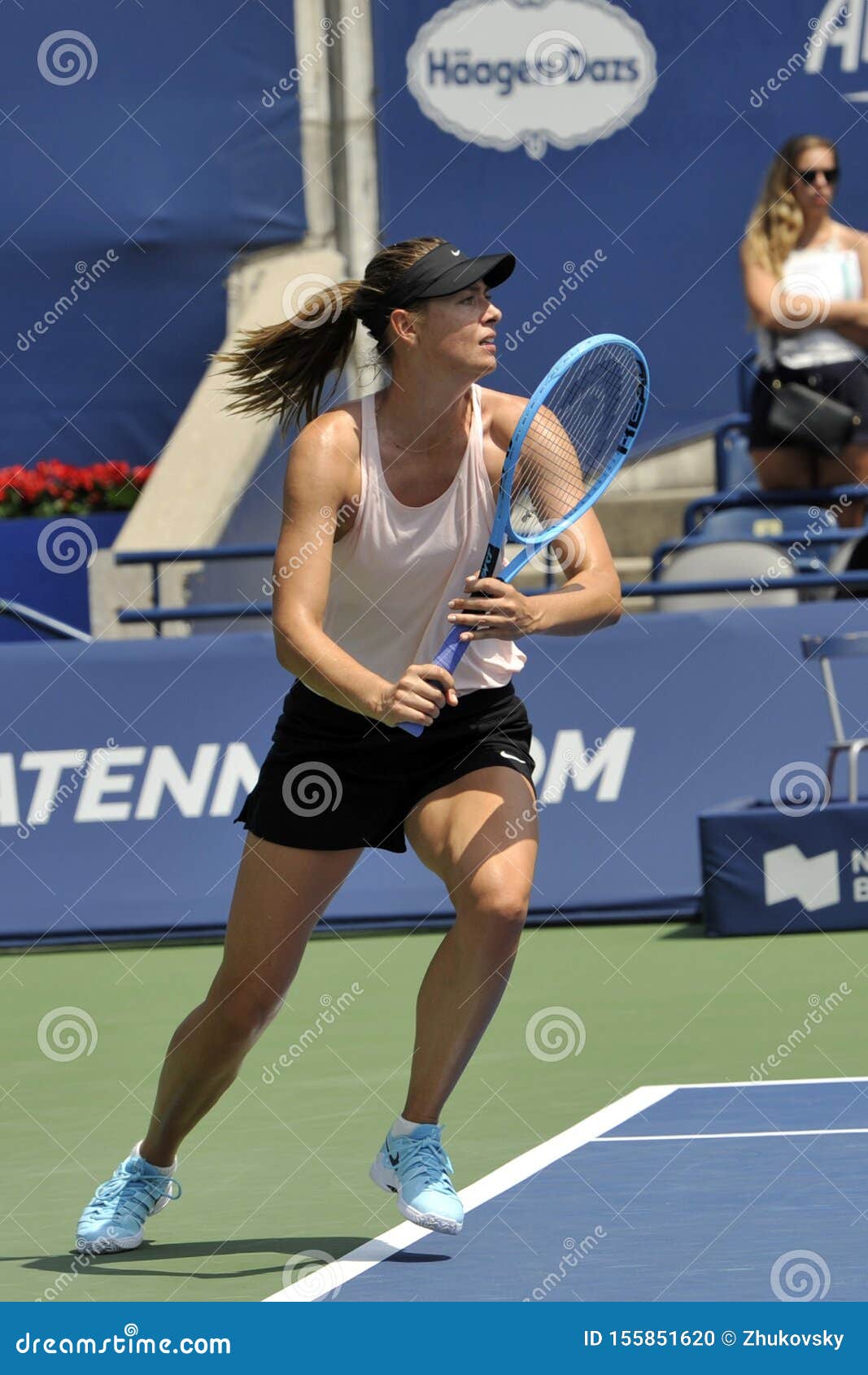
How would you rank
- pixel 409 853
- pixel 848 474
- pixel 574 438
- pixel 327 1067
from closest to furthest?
pixel 574 438 → pixel 327 1067 → pixel 409 853 → pixel 848 474

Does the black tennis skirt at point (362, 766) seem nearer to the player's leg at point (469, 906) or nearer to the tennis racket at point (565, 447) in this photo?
the player's leg at point (469, 906)

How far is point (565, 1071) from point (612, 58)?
8.63m

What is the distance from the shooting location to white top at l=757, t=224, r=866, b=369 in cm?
1123

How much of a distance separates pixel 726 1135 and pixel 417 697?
1.73 meters

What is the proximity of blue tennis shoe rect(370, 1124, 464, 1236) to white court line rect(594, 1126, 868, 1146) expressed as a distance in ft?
3.32

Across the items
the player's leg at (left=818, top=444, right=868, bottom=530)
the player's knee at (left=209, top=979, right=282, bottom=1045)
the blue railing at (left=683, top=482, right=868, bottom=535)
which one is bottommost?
the player's knee at (left=209, top=979, right=282, bottom=1045)

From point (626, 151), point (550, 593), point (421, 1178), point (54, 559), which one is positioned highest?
point (626, 151)

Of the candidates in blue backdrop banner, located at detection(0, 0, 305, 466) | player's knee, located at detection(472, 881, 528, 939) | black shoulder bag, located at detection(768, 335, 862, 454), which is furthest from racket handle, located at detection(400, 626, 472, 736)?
blue backdrop banner, located at detection(0, 0, 305, 466)

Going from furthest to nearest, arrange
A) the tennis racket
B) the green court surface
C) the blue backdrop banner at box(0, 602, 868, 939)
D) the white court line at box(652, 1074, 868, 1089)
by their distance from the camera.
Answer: the blue backdrop banner at box(0, 602, 868, 939), the white court line at box(652, 1074, 868, 1089), the green court surface, the tennis racket

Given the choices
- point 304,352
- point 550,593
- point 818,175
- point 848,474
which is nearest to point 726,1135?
point 550,593

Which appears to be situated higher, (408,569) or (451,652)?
(408,569)

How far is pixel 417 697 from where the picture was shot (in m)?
4.09

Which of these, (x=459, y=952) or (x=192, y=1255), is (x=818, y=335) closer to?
(x=459, y=952)

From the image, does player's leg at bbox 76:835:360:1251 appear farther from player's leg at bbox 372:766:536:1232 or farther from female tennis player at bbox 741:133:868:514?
female tennis player at bbox 741:133:868:514
